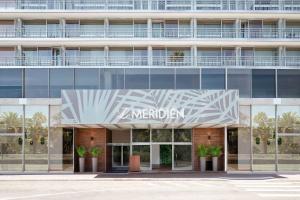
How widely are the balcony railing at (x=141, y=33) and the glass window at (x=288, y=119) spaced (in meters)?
8.50

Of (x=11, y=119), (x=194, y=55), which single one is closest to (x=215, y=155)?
(x=194, y=55)

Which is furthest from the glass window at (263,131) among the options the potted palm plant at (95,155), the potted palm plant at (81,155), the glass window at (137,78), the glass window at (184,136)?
the potted palm plant at (81,155)

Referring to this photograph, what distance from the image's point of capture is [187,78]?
1468 inches

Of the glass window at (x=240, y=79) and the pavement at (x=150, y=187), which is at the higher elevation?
the glass window at (x=240, y=79)

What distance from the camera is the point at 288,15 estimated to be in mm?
41375

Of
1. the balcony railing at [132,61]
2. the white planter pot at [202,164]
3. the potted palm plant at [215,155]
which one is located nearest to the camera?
the potted palm plant at [215,155]

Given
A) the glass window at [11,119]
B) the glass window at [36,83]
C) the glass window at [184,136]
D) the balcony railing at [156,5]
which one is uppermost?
the balcony railing at [156,5]

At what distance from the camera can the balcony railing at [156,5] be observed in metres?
41.4

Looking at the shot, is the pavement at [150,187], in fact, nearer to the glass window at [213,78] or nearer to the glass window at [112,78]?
the glass window at [112,78]

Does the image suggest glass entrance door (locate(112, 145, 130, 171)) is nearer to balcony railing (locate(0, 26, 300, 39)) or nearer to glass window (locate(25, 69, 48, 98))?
glass window (locate(25, 69, 48, 98))

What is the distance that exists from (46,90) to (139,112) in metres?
7.78

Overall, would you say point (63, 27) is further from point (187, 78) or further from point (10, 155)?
point (10, 155)

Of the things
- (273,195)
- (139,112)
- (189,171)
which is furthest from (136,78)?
(273,195)

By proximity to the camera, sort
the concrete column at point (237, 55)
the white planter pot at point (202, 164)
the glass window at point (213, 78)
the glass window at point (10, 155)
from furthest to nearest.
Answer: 1. the concrete column at point (237, 55)
2. the glass window at point (213, 78)
3. the white planter pot at point (202, 164)
4. the glass window at point (10, 155)
